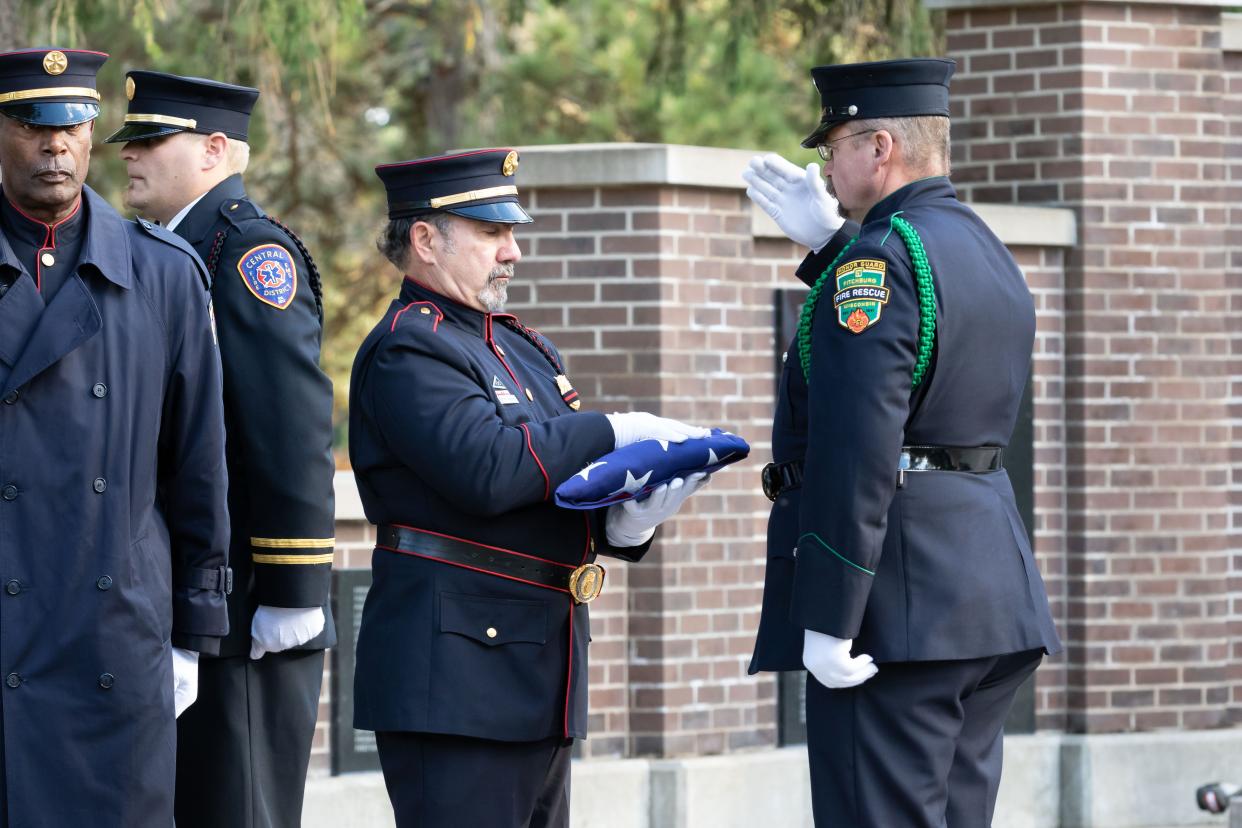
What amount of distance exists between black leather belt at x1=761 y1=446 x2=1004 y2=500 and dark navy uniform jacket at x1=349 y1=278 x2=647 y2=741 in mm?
498

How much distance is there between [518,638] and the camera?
428 centimetres

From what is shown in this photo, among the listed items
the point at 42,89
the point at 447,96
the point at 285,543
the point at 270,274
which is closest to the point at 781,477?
the point at 285,543

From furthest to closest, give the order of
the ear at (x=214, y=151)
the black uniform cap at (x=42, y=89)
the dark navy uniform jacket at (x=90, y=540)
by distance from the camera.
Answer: the ear at (x=214, y=151)
the black uniform cap at (x=42, y=89)
the dark navy uniform jacket at (x=90, y=540)

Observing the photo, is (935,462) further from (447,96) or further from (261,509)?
(447,96)

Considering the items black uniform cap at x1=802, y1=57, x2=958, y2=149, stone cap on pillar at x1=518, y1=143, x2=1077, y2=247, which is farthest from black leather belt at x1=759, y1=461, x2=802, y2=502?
stone cap on pillar at x1=518, y1=143, x2=1077, y2=247

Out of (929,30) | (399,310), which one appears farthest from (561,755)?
(929,30)

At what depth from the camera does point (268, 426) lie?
15.4ft

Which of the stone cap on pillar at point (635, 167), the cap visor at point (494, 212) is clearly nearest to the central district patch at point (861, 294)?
the cap visor at point (494, 212)

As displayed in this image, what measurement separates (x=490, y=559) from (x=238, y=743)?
870 millimetres

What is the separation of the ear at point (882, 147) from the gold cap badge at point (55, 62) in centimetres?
175

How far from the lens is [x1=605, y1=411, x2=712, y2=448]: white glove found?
4.36 meters

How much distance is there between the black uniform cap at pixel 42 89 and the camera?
3855 millimetres

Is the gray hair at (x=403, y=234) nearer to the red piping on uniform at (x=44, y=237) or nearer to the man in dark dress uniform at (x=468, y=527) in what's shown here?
the man in dark dress uniform at (x=468, y=527)

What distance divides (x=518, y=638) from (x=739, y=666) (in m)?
3.04
